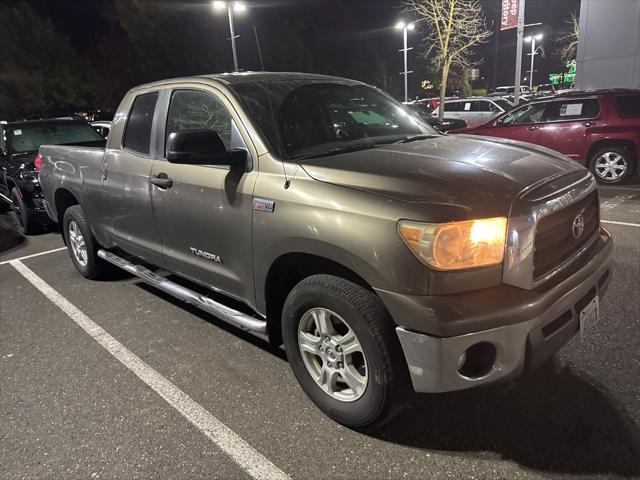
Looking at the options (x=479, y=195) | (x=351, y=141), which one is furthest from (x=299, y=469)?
(x=351, y=141)

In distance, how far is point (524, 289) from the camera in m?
2.23

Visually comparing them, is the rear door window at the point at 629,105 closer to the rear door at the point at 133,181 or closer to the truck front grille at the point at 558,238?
the truck front grille at the point at 558,238

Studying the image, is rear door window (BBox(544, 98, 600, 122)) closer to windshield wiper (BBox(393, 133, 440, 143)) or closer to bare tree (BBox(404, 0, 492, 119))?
windshield wiper (BBox(393, 133, 440, 143))

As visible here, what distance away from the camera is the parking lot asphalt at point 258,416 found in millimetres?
2434

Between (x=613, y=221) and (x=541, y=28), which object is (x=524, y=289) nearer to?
(x=613, y=221)

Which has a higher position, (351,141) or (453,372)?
(351,141)

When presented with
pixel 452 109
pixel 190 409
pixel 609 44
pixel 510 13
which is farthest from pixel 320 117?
pixel 452 109

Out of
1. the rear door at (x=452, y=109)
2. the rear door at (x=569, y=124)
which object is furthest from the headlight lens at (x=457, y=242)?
the rear door at (x=452, y=109)

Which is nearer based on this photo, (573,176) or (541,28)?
(573,176)

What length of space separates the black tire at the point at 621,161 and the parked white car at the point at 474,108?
9.09 meters

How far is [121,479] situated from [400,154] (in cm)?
220

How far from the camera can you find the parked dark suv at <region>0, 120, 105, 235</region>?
24.5ft

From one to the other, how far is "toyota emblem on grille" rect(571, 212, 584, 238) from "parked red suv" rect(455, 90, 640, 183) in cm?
727

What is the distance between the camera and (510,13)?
662 inches
